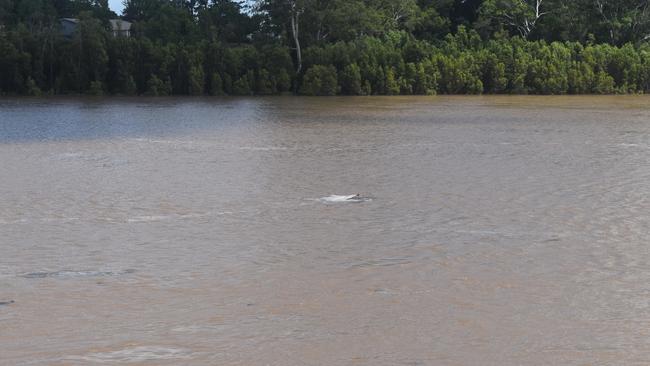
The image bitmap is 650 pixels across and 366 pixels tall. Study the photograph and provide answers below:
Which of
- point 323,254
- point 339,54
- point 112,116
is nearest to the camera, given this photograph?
point 323,254

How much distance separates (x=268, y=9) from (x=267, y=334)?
3894 centimetres

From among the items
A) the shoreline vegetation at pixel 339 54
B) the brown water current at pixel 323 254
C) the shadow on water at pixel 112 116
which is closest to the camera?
the brown water current at pixel 323 254

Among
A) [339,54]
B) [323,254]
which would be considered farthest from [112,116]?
[323,254]

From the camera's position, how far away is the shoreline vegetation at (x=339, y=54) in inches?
1572

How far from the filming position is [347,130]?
22281mm

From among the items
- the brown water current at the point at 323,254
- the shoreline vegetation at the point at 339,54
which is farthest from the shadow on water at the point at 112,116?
the shoreline vegetation at the point at 339,54

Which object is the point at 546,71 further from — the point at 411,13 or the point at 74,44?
the point at 74,44

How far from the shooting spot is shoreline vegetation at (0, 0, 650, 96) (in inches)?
1572

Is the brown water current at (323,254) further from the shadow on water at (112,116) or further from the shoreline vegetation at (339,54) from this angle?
the shoreline vegetation at (339,54)

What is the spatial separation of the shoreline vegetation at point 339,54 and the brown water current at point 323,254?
21.8 metres

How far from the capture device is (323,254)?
27.9ft

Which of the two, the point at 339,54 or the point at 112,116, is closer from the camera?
the point at 112,116

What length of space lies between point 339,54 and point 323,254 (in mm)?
33547

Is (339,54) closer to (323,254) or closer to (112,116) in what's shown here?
(112,116)
